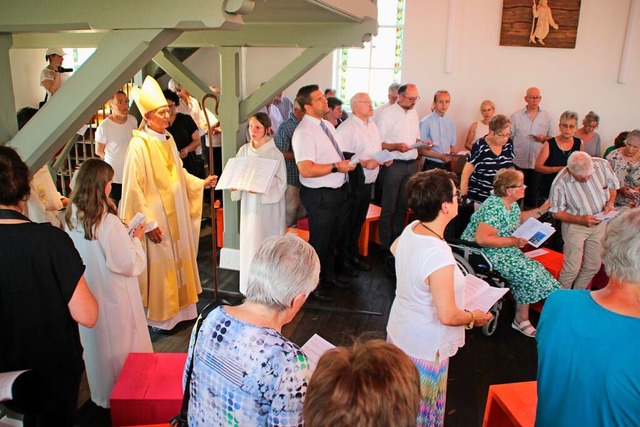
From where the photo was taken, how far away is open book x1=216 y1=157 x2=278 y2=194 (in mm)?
3961

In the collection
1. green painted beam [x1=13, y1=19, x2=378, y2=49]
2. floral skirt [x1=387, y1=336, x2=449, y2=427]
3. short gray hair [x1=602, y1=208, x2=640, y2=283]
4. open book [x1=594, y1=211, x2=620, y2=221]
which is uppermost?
green painted beam [x1=13, y1=19, x2=378, y2=49]

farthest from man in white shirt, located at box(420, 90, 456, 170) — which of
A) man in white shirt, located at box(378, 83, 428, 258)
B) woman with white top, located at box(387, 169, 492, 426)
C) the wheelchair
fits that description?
woman with white top, located at box(387, 169, 492, 426)

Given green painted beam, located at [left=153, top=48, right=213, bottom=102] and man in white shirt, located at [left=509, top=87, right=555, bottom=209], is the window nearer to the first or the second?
man in white shirt, located at [left=509, top=87, right=555, bottom=209]

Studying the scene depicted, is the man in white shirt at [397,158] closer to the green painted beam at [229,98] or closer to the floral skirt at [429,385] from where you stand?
the green painted beam at [229,98]

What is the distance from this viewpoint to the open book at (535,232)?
3.64m

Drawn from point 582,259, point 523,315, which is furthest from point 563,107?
point 523,315

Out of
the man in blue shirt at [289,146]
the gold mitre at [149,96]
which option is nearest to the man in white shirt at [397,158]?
the man in blue shirt at [289,146]

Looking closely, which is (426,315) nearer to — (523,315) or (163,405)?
(163,405)

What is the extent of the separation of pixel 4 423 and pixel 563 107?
759cm

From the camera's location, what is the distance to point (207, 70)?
907 cm

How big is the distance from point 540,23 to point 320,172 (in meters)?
5.08

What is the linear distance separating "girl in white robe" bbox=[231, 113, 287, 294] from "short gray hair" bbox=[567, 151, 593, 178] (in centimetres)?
224

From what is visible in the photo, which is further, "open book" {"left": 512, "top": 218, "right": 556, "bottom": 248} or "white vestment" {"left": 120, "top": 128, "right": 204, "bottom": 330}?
"open book" {"left": 512, "top": 218, "right": 556, "bottom": 248}

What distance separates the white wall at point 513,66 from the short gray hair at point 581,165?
3972 millimetres
